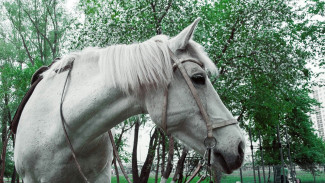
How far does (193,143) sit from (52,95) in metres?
1.37

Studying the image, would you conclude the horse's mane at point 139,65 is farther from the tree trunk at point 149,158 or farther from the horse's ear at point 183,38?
the tree trunk at point 149,158

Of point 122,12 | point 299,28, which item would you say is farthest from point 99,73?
point 299,28

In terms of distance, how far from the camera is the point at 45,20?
22.0m

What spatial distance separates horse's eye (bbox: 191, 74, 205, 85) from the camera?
2.10 metres

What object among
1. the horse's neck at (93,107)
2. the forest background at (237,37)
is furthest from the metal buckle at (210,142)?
the forest background at (237,37)

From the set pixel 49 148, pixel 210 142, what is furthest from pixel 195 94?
pixel 49 148

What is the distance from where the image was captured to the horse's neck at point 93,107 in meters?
2.23

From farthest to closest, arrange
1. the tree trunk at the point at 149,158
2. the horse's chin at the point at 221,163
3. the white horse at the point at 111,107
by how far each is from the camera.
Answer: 1. the tree trunk at the point at 149,158
2. the white horse at the point at 111,107
3. the horse's chin at the point at 221,163

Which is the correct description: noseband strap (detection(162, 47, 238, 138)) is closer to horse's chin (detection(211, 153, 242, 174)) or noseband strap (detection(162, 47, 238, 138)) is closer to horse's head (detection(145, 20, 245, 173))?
horse's head (detection(145, 20, 245, 173))

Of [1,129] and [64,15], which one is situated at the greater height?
[64,15]

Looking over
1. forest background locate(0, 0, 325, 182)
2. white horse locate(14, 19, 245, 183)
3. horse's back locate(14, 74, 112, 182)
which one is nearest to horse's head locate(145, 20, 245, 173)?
white horse locate(14, 19, 245, 183)

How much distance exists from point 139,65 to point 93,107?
1.64ft

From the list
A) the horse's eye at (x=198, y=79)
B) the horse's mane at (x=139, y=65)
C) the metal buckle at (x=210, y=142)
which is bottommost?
the metal buckle at (x=210, y=142)

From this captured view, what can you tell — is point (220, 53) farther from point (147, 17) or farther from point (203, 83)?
point (203, 83)
